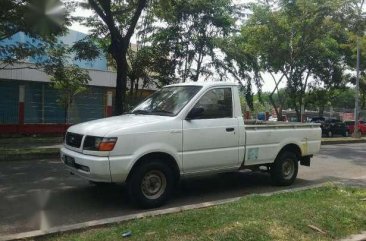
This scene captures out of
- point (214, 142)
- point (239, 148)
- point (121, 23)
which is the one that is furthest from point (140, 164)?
point (121, 23)

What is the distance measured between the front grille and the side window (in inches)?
75.0

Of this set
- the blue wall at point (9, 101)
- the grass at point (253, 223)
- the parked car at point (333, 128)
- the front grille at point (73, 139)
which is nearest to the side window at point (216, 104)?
the grass at point (253, 223)

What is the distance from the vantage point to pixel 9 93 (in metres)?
26.0

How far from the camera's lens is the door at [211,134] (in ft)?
24.0

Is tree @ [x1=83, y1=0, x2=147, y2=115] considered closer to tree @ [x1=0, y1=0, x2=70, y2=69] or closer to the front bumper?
tree @ [x1=0, y1=0, x2=70, y2=69]

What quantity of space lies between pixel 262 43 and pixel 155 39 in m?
5.41

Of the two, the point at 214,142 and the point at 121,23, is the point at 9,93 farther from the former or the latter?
the point at 214,142

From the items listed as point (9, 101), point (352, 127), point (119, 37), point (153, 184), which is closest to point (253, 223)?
point (153, 184)

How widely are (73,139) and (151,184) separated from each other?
1.43 meters

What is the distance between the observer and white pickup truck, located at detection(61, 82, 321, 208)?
21.6 feet

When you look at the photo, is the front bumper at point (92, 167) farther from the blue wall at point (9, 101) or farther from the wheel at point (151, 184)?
the blue wall at point (9, 101)

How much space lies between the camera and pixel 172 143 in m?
7.05

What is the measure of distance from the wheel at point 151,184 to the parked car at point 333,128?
29.7m

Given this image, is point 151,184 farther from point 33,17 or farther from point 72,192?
point 33,17
